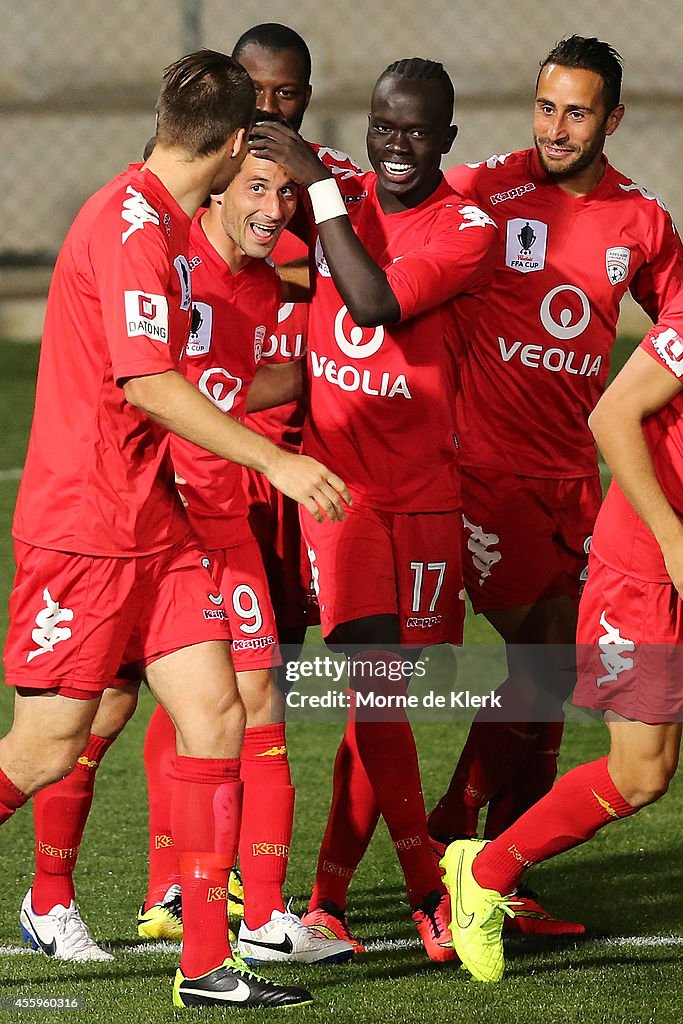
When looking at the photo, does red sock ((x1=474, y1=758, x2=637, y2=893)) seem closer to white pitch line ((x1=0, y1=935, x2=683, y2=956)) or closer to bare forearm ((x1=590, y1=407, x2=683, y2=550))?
white pitch line ((x1=0, y1=935, x2=683, y2=956))

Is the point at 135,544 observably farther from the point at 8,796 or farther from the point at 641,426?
the point at 641,426

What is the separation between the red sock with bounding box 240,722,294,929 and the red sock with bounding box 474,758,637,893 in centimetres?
50

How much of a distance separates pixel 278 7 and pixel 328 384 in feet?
28.9

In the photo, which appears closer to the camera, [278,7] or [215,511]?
[215,511]

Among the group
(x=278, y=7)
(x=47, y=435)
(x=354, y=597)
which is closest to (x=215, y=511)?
(x=354, y=597)

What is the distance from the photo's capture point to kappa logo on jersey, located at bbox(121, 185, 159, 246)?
11.0 ft

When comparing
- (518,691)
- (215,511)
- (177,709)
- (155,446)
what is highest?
(155,446)

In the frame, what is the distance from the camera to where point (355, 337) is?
4262 millimetres

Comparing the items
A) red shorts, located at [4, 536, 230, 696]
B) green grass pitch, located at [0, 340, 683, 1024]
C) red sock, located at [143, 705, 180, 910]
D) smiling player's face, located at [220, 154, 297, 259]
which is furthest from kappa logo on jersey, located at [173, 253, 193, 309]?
green grass pitch, located at [0, 340, 683, 1024]

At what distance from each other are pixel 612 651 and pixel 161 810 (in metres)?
1.33

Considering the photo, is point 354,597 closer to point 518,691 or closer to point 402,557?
point 402,557

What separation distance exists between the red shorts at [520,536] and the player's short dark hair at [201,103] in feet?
5.14

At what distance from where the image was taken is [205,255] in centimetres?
423

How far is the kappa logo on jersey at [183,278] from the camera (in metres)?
3.47
